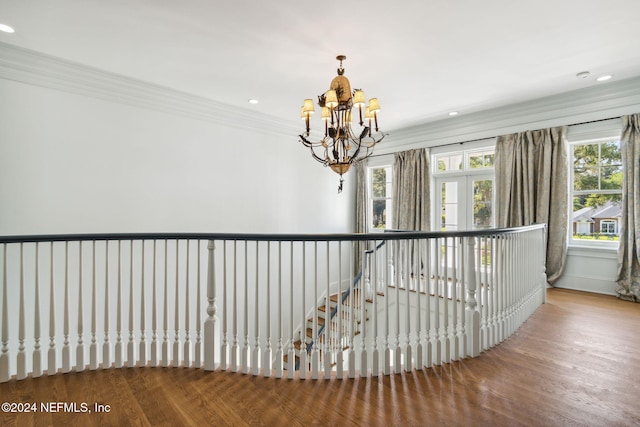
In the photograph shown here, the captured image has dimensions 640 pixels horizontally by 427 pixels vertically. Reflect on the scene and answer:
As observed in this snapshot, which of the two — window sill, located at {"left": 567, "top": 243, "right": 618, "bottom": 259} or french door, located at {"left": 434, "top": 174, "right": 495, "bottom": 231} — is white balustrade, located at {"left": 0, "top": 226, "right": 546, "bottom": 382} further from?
french door, located at {"left": 434, "top": 174, "right": 495, "bottom": 231}

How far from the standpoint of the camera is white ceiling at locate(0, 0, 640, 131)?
257 cm

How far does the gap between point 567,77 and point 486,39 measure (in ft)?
5.79

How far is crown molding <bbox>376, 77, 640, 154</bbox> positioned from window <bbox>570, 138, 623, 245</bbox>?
1.48ft

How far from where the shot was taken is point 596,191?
445 centimetres

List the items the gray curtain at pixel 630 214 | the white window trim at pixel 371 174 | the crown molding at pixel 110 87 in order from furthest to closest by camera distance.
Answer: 1. the white window trim at pixel 371 174
2. the gray curtain at pixel 630 214
3. the crown molding at pixel 110 87

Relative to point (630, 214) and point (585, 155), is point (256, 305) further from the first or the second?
point (585, 155)

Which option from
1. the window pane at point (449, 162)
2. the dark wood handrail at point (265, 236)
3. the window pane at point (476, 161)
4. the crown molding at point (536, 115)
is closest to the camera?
the dark wood handrail at point (265, 236)

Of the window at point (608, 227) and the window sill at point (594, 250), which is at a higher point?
the window at point (608, 227)

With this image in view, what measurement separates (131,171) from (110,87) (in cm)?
105

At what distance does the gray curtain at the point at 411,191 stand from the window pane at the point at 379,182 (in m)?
0.57

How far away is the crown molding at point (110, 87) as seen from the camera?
3.25 metres

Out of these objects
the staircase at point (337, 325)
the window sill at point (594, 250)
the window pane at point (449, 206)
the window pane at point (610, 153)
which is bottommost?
the staircase at point (337, 325)

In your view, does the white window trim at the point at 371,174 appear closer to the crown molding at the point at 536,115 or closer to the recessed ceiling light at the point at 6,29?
the crown molding at the point at 536,115

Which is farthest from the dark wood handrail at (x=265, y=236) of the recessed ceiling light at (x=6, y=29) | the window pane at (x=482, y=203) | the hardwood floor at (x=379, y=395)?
the window pane at (x=482, y=203)
